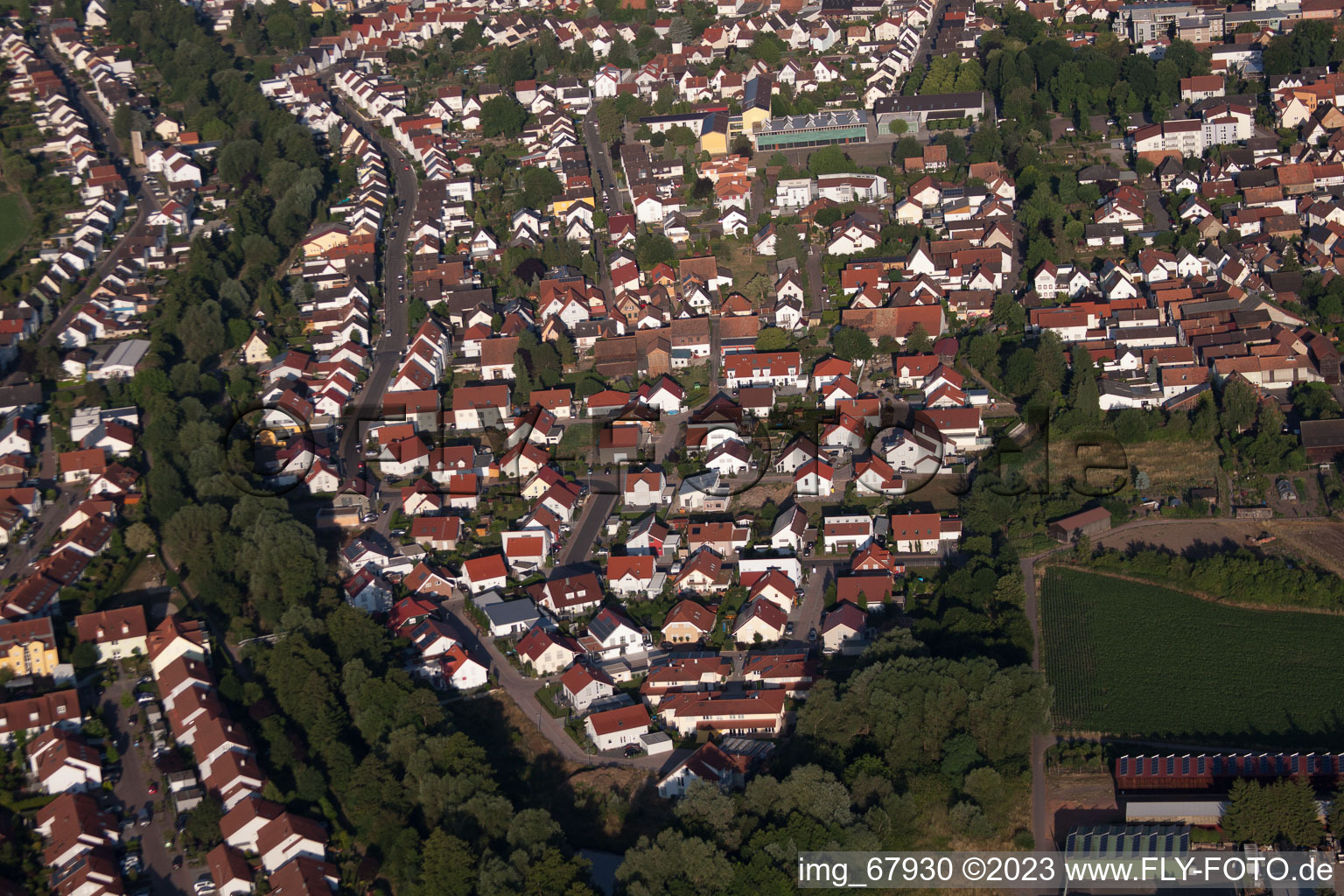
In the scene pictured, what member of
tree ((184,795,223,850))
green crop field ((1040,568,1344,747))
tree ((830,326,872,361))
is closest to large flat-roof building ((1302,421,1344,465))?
green crop field ((1040,568,1344,747))

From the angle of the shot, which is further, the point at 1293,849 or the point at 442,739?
the point at 442,739

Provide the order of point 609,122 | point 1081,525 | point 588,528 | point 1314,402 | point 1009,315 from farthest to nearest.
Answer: point 609,122, point 1009,315, point 1314,402, point 588,528, point 1081,525

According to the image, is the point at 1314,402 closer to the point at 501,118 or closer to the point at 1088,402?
the point at 1088,402

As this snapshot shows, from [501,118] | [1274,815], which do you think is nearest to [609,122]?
[501,118]

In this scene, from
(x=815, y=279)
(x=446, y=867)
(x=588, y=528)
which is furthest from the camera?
(x=815, y=279)

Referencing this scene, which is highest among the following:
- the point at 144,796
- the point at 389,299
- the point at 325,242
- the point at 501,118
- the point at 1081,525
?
the point at 501,118

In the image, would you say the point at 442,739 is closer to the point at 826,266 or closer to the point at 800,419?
the point at 800,419

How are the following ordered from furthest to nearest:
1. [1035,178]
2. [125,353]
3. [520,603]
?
1. [1035,178]
2. [125,353]
3. [520,603]

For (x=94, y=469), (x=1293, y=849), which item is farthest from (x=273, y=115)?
(x=1293, y=849)
